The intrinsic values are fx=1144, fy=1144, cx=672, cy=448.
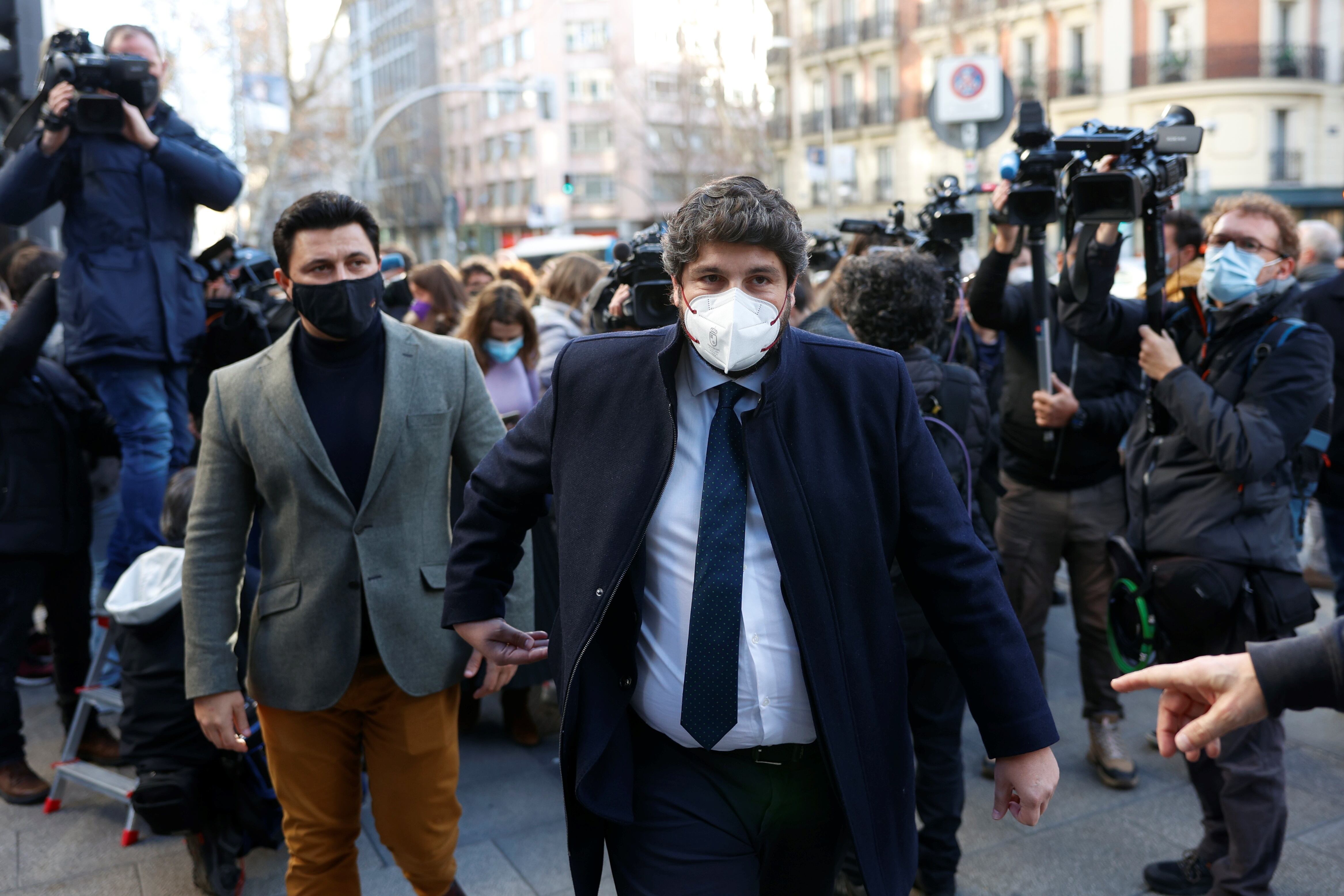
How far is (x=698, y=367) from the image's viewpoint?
240cm

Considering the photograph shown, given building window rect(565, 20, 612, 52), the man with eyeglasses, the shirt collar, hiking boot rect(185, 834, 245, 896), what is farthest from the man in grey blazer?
building window rect(565, 20, 612, 52)

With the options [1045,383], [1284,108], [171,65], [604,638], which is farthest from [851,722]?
[1284,108]

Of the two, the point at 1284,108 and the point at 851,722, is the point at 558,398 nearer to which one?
the point at 851,722

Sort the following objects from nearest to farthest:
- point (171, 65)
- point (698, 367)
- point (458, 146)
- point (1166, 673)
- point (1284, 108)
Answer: point (1166, 673)
point (698, 367)
point (171, 65)
point (1284, 108)
point (458, 146)

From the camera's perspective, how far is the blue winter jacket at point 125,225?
4.79 m

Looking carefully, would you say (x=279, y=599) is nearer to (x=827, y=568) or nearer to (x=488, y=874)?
(x=488, y=874)

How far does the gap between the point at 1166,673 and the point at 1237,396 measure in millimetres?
2203

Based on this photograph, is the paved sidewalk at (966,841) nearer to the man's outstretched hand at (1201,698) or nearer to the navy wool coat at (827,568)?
the navy wool coat at (827,568)

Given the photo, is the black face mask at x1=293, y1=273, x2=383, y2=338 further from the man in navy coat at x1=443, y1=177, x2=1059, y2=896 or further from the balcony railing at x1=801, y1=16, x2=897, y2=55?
the balcony railing at x1=801, y1=16, x2=897, y2=55

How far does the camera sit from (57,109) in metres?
4.72

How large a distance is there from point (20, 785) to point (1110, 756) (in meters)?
4.32

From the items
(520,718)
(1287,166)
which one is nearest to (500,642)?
(520,718)

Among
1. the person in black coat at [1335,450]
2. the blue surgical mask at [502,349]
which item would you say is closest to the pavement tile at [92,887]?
the blue surgical mask at [502,349]

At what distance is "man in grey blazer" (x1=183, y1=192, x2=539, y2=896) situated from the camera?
3086 millimetres
